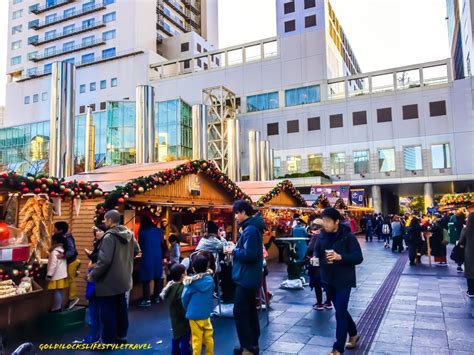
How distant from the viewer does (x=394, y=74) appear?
39594mm

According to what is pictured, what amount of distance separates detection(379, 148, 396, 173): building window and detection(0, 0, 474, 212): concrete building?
0.32ft

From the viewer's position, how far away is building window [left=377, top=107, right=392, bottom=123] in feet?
127

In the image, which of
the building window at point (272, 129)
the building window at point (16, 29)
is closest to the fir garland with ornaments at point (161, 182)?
the building window at point (272, 129)

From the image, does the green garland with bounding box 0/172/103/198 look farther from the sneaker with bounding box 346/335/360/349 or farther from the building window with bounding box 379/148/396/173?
the building window with bounding box 379/148/396/173

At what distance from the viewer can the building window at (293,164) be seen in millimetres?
42375

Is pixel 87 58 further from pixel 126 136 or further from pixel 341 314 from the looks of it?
pixel 341 314

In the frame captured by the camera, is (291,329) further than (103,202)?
No

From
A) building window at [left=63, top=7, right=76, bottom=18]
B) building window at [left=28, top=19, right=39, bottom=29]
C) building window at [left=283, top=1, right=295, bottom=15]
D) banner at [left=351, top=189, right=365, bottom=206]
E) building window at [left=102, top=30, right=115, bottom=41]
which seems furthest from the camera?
building window at [left=28, top=19, right=39, bottom=29]

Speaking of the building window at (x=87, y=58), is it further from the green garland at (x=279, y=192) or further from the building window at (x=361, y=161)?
the green garland at (x=279, y=192)

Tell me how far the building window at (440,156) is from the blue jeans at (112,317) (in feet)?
125

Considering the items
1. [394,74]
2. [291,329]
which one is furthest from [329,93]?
[291,329]

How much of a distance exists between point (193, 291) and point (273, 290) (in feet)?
15.9

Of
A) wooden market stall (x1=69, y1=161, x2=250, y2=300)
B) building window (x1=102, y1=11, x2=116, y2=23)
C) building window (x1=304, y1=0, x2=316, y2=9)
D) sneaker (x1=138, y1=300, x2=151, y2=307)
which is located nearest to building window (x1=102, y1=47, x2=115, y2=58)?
building window (x1=102, y1=11, x2=116, y2=23)

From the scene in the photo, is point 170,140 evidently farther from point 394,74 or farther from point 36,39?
point 36,39
